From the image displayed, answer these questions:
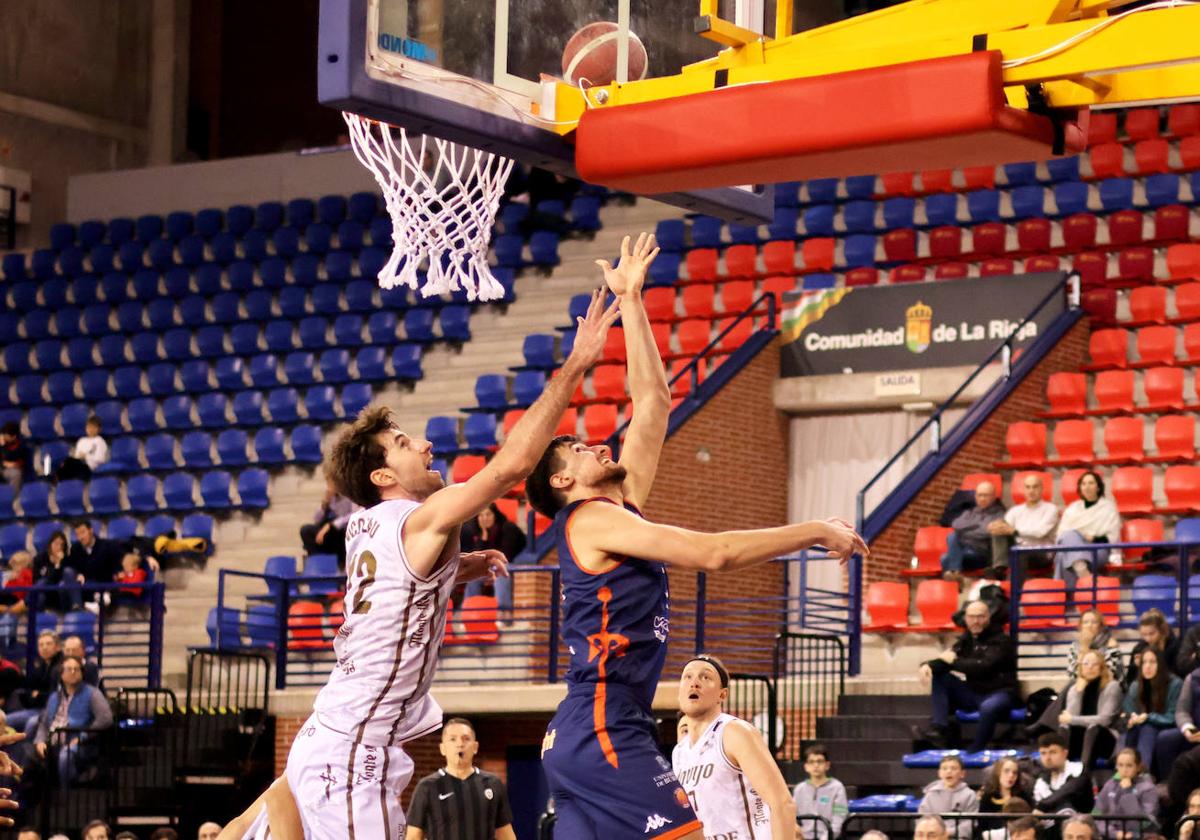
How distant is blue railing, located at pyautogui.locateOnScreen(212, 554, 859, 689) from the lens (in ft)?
54.5

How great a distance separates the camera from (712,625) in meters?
17.8

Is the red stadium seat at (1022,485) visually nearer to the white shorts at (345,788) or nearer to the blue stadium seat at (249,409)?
the blue stadium seat at (249,409)

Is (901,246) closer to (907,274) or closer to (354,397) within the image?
(907,274)

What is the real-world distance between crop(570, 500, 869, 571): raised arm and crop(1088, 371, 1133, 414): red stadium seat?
1208cm

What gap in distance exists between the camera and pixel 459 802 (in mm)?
12328

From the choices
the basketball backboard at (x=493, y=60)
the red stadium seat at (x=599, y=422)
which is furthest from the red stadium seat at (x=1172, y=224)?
the basketball backboard at (x=493, y=60)

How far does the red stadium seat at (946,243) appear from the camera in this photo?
20.3m

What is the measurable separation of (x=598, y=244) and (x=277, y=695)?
7591 mm

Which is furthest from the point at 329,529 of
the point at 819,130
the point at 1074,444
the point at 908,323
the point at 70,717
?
the point at 819,130

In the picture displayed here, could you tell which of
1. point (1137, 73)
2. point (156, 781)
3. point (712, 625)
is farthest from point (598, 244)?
point (1137, 73)

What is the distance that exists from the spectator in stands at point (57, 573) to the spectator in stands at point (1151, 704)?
10742mm

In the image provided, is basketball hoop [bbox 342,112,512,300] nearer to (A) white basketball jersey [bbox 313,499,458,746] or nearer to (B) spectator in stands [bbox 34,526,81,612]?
(A) white basketball jersey [bbox 313,499,458,746]

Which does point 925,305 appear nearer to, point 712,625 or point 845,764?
point 712,625

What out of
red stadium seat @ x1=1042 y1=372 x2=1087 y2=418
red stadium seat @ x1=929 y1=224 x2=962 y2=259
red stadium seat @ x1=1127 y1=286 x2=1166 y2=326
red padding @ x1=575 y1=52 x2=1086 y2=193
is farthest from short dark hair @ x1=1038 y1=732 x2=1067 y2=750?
red stadium seat @ x1=929 y1=224 x2=962 y2=259
